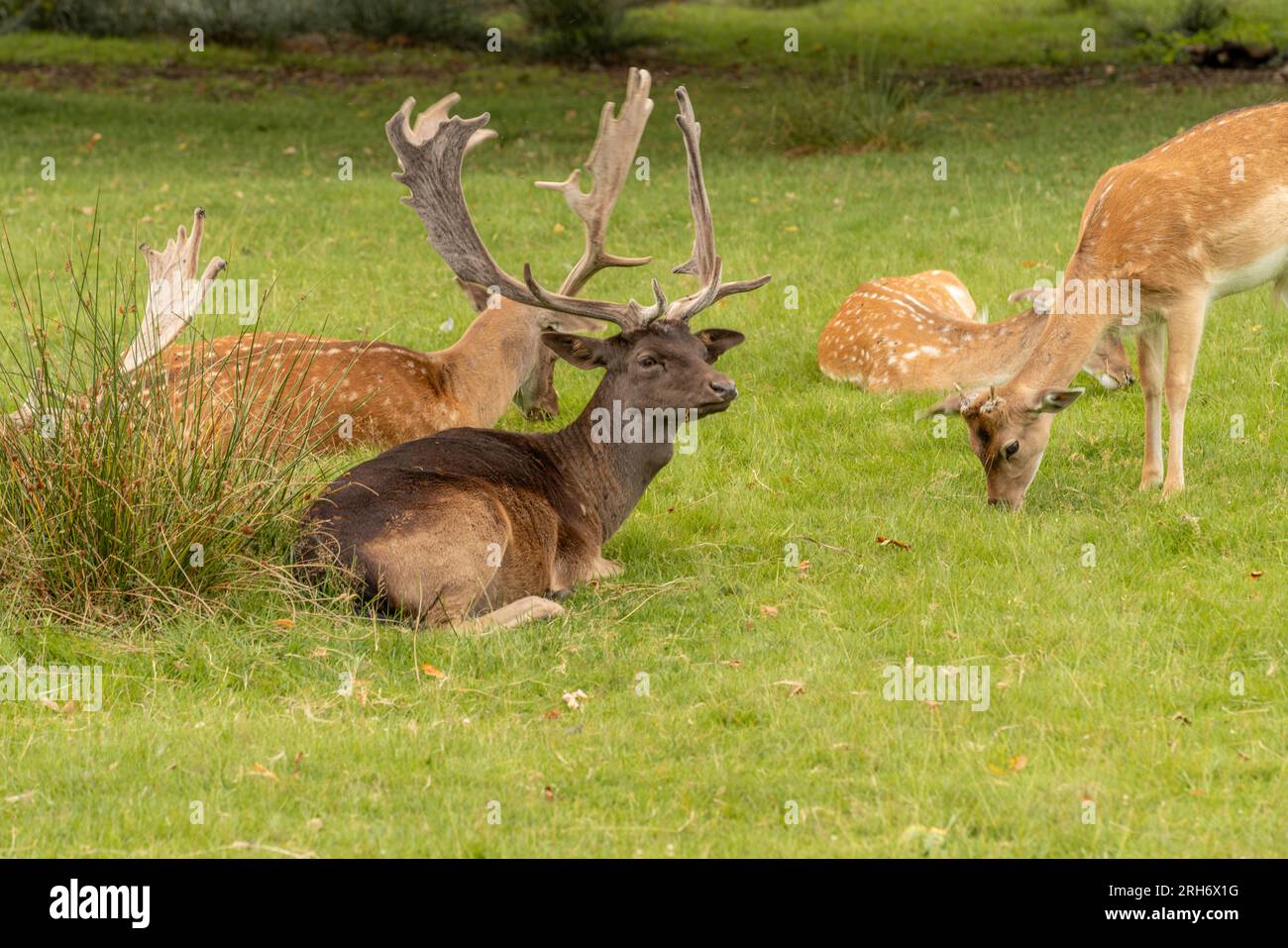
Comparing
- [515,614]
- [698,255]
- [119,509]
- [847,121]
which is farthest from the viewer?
[847,121]

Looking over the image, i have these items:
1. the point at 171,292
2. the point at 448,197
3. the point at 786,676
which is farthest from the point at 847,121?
the point at 786,676

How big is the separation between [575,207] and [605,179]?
0.67 ft

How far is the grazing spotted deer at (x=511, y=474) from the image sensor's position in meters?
6.28

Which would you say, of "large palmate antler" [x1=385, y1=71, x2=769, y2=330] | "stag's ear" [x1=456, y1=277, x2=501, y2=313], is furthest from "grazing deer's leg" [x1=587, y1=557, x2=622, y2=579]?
"stag's ear" [x1=456, y1=277, x2=501, y2=313]

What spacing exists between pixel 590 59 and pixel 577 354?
1672cm

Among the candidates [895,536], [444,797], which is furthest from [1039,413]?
[444,797]

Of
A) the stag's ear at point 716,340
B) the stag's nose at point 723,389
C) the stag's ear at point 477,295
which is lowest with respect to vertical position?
the stag's ear at point 477,295

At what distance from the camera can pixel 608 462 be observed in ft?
23.7

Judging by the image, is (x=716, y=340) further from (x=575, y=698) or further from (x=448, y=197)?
(x=575, y=698)

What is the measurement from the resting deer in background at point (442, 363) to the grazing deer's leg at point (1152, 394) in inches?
96.7

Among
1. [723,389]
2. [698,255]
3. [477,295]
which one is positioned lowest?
[477,295]

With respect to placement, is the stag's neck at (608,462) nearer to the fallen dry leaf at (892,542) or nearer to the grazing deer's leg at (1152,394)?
the fallen dry leaf at (892,542)

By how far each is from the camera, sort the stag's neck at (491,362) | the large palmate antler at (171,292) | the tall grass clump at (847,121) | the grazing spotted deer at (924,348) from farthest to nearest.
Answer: the tall grass clump at (847,121)
the grazing spotted deer at (924,348)
the stag's neck at (491,362)
the large palmate antler at (171,292)

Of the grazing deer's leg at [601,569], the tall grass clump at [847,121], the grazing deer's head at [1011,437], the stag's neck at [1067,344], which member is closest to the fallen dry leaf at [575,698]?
the grazing deer's leg at [601,569]
